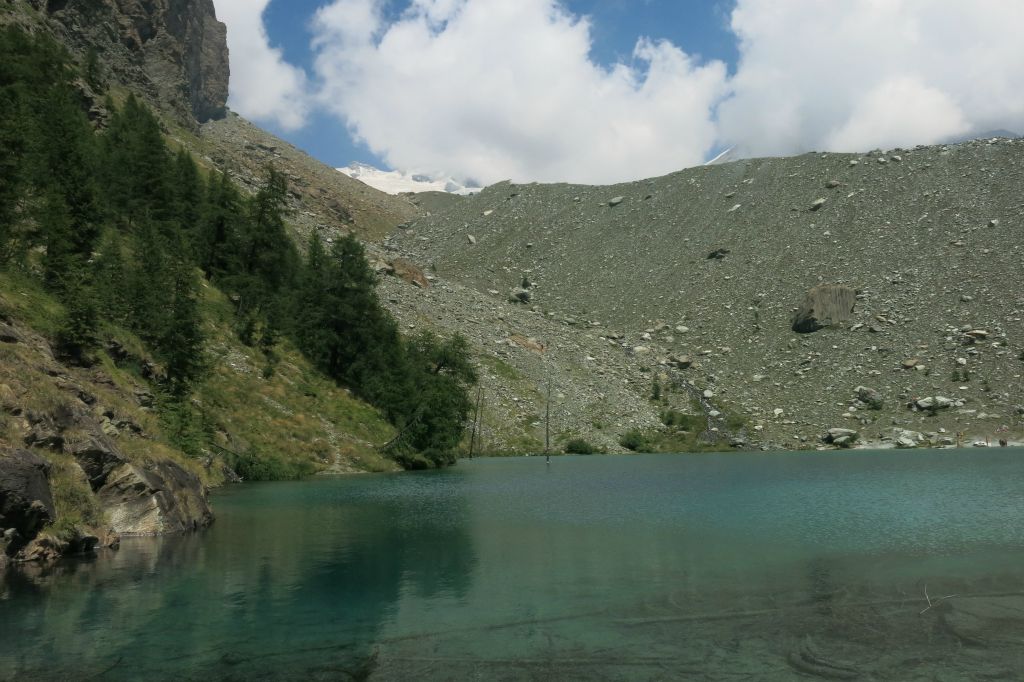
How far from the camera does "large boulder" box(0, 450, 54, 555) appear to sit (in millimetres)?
18094

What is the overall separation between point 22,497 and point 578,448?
64.2 metres

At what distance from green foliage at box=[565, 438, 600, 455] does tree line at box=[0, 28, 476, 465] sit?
1328cm

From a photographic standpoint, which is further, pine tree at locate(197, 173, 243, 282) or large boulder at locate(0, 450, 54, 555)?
pine tree at locate(197, 173, 243, 282)

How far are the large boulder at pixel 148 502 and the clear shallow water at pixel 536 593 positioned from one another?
1.05 m

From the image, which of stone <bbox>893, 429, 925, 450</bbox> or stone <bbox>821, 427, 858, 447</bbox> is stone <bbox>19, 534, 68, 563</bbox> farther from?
stone <bbox>821, 427, 858, 447</bbox>

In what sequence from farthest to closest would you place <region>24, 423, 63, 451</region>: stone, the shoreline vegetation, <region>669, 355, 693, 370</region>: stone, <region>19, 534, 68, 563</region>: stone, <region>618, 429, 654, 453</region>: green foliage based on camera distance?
<region>669, 355, 693, 370</region>: stone, <region>618, 429, 654, 453</region>: green foliage, the shoreline vegetation, <region>24, 423, 63, 451</region>: stone, <region>19, 534, 68, 563</region>: stone

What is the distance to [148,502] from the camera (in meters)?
25.6

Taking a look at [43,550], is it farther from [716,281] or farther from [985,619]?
[716,281]

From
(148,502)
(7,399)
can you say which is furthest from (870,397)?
(7,399)

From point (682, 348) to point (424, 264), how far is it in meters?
53.8

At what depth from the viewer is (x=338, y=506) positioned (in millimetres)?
35219

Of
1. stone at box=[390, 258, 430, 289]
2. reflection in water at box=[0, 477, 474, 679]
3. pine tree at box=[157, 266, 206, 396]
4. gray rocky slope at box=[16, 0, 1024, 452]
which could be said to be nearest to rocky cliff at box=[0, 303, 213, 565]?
reflection in water at box=[0, 477, 474, 679]

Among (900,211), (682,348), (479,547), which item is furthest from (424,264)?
(479,547)

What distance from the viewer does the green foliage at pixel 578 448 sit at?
78.6 m
